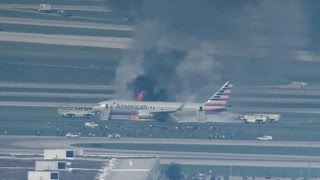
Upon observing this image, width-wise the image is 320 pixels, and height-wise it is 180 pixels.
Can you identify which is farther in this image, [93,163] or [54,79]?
[54,79]

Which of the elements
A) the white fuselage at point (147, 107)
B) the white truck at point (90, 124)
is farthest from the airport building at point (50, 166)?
the white fuselage at point (147, 107)

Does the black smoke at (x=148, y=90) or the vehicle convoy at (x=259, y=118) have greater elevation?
the black smoke at (x=148, y=90)

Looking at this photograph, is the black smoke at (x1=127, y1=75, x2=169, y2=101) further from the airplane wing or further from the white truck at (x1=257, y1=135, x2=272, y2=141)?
the white truck at (x1=257, y1=135, x2=272, y2=141)

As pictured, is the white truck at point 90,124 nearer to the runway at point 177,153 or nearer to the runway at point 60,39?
the runway at point 177,153

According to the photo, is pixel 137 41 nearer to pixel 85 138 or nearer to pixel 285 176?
pixel 85 138

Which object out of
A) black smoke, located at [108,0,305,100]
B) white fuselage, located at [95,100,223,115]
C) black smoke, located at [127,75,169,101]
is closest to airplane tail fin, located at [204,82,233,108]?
white fuselage, located at [95,100,223,115]

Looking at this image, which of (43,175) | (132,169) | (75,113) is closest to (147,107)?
(75,113)

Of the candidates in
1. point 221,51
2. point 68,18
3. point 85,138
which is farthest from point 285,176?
point 68,18
